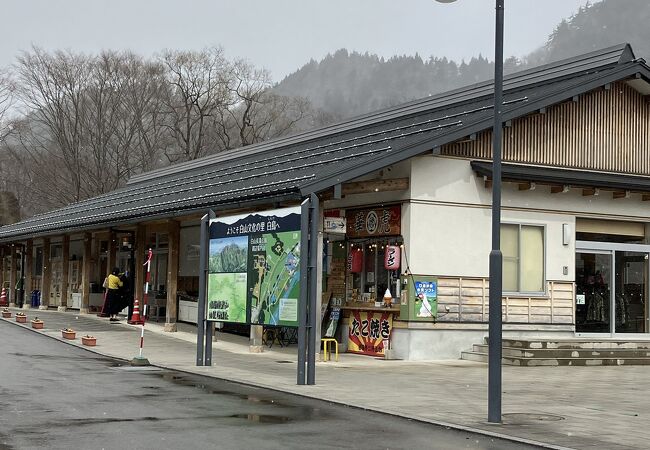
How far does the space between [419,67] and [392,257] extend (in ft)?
273

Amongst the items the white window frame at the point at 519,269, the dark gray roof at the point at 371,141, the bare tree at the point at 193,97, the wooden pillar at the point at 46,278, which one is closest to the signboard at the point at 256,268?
the dark gray roof at the point at 371,141

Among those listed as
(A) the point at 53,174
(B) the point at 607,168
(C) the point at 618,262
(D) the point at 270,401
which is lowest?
(D) the point at 270,401

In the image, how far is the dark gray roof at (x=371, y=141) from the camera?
819 inches

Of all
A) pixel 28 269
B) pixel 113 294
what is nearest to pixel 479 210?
pixel 113 294

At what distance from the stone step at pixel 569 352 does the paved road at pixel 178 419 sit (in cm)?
872

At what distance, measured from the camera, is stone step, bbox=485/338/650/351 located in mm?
21281

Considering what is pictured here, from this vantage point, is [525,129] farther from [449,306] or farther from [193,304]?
[193,304]

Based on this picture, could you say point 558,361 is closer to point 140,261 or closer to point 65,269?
point 140,261

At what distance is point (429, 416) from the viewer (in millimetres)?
11844

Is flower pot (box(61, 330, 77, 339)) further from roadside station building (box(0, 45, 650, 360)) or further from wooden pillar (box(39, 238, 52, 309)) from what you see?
wooden pillar (box(39, 238, 52, 309))

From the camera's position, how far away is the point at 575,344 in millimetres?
22062

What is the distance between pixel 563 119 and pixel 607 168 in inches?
81.7

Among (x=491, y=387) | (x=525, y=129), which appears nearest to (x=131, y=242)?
(x=525, y=129)

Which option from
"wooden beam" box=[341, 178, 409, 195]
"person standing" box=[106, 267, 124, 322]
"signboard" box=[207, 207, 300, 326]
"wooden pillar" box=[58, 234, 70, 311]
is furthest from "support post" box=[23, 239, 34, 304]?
"signboard" box=[207, 207, 300, 326]
